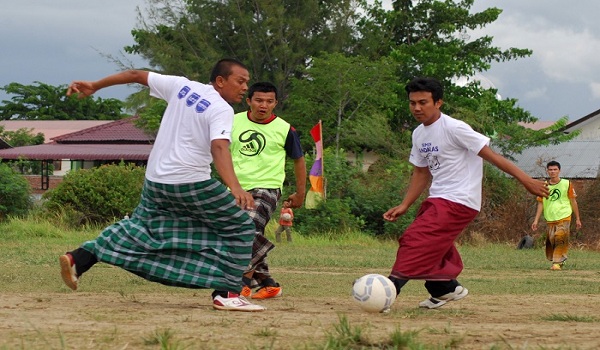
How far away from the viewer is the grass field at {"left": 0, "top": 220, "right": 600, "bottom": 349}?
522 centimetres

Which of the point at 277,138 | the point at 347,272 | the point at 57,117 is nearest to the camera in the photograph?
the point at 277,138

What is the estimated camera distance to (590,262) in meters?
17.4

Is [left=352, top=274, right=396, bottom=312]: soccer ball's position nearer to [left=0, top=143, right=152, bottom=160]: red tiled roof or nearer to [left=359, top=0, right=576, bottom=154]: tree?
[left=359, top=0, right=576, bottom=154]: tree

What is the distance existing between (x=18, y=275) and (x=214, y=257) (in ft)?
15.9

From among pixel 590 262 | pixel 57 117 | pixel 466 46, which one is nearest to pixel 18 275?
pixel 590 262

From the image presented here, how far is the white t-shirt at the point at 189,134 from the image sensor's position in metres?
7.28

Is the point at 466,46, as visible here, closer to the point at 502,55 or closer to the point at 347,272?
the point at 502,55

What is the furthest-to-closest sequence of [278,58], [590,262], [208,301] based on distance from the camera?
[278,58], [590,262], [208,301]

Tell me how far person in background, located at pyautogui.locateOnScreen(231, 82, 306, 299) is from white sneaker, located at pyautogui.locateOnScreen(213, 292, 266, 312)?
1.47 meters

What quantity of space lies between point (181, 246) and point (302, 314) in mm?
1028

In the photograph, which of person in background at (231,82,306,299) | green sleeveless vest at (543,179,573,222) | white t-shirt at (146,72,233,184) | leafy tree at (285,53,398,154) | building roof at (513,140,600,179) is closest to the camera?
white t-shirt at (146,72,233,184)

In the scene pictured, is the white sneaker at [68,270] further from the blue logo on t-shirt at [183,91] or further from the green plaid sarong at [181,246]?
the blue logo on t-shirt at [183,91]

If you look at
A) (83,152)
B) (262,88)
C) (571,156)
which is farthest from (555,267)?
(83,152)

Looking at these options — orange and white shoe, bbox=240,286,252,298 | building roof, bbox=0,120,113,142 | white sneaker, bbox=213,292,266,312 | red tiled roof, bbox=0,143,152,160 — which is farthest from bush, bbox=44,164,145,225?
building roof, bbox=0,120,113,142
